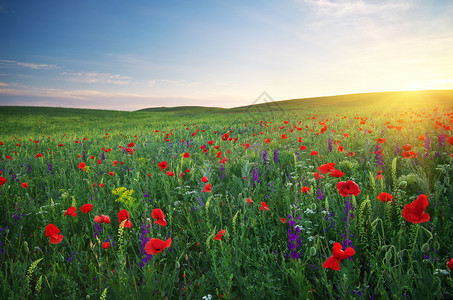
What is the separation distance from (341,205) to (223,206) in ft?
4.29

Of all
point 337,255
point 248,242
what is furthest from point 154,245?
point 337,255

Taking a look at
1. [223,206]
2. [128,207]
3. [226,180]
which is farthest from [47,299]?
[226,180]

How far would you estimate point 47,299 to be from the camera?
171 centimetres

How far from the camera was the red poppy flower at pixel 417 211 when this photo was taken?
125cm

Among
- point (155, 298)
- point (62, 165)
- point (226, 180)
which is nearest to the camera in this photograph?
point (155, 298)

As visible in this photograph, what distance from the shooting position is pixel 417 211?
4.23 feet

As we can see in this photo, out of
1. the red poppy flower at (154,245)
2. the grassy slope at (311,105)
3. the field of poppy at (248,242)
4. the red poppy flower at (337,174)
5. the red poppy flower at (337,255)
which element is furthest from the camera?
the grassy slope at (311,105)

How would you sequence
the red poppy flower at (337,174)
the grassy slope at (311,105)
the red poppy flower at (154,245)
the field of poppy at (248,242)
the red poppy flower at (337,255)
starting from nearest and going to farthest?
the red poppy flower at (337,255) < the red poppy flower at (154,245) < the field of poppy at (248,242) < the red poppy flower at (337,174) < the grassy slope at (311,105)

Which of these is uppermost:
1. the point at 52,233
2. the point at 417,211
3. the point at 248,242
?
the point at 417,211

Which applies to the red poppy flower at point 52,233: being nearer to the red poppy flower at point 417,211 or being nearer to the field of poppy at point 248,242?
the field of poppy at point 248,242

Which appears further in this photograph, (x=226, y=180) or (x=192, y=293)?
(x=226, y=180)

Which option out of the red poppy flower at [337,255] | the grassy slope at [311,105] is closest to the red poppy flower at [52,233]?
the red poppy flower at [337,255]

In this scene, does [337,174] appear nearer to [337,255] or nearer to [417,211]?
[417,211]

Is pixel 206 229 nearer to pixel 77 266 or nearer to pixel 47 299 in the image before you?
pixel 77 266
